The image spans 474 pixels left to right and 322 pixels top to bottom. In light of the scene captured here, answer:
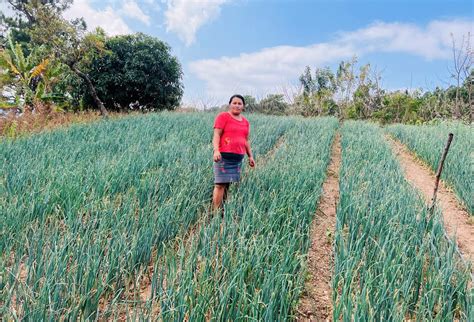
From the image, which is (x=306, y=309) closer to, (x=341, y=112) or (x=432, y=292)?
(x=432, y=292)

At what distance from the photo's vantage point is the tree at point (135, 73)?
1366cm

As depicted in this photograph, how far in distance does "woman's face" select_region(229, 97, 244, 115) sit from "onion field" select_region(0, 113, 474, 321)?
2.67 feet

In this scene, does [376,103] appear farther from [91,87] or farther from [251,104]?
[91,87]

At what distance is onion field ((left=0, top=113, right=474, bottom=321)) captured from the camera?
1.50m

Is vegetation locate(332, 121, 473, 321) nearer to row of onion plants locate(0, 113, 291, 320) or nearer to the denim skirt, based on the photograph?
the denim skirt

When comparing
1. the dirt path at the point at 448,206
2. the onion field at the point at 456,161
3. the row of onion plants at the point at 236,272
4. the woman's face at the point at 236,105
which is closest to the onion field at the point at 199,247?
the row of onion plants at the point at 236,272

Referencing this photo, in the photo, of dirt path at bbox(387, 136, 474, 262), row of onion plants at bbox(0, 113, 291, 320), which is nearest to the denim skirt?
row of onion plants at bbox(0, 113, 291, 320)

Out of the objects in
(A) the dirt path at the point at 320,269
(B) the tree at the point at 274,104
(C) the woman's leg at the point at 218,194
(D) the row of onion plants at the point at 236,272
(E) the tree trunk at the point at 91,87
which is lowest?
(A) the dirt path at the point at 320,269

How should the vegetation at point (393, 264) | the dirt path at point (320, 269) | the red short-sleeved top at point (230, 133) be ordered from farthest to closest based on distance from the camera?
the red short-sleeved top at point (230, 133), the dirt path at point (320, 269), the vegetation at point (393, 264)

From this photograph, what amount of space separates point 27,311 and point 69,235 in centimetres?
64

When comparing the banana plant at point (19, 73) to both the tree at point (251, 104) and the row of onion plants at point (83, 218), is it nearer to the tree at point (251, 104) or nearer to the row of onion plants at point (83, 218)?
the row of onion plants at point (83, 218)

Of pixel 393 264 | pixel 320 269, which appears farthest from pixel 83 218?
pixel 393 264

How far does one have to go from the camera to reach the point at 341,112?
21.5 m

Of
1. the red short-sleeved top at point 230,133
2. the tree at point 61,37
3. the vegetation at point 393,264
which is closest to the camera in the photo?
the vegetation at point 393,264
